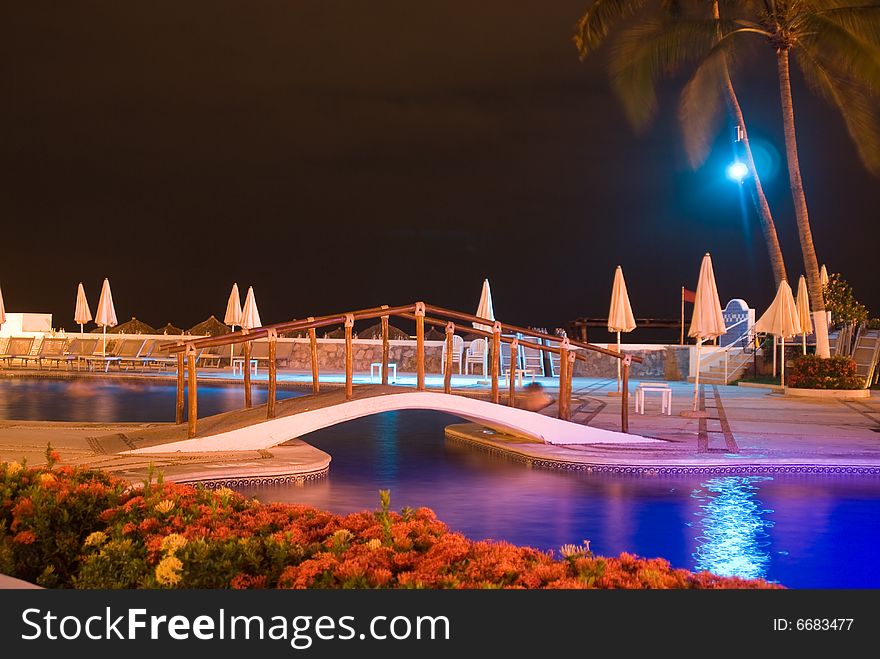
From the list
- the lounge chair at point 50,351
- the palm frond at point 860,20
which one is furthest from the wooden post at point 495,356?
the lounge chair at point 50,351

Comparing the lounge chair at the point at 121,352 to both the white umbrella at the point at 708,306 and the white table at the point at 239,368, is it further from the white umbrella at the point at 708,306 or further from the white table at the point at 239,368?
the white umbrella at the point at 708,306

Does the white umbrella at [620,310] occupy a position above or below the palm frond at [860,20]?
below

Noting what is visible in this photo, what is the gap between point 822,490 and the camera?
28.8ft

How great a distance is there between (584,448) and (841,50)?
1121 cm

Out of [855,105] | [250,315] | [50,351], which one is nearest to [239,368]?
[250,315]

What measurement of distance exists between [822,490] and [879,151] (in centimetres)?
1198

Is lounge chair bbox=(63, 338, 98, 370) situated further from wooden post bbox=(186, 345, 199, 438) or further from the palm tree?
wooden post bbox=(186, 345, 199, 438)

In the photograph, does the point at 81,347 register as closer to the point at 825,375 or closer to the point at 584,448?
the point at 825,375

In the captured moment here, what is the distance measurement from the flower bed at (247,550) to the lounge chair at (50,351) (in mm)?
21205

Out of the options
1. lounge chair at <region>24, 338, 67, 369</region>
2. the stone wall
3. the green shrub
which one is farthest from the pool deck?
lounge chair at <region>24, 338, 67, 369</region>

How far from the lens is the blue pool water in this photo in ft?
21.2

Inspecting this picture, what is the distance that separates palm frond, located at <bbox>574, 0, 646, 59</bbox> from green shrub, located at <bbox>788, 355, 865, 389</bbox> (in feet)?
25.0

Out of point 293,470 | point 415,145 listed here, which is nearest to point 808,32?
point 293,470

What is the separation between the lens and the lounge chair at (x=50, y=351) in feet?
82.2
